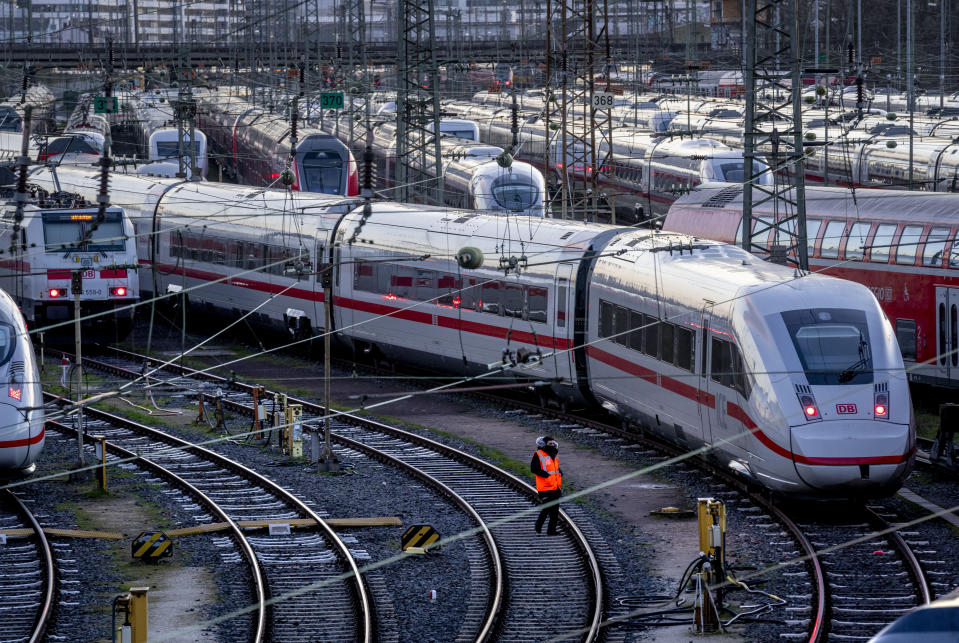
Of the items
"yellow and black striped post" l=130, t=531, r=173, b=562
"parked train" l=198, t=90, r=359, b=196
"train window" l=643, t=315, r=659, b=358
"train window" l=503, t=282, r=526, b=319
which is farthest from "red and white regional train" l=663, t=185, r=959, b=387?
"parked train" l=198, t=90, r=359, b=196

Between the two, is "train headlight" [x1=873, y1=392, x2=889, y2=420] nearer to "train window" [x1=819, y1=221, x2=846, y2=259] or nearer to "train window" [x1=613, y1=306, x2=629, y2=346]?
"train window" [x1=613, y1=306, x2=629, y2=346]

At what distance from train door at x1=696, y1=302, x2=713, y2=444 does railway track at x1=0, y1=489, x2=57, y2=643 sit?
8.66 meters

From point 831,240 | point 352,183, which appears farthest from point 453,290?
point 352,183

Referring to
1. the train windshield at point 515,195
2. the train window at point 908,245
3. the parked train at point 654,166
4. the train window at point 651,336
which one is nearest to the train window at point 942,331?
the train window at point 908,245

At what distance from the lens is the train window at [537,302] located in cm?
2755

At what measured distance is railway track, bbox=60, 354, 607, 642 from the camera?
1581 cm

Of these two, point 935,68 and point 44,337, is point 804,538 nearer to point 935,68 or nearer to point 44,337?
point 44,337

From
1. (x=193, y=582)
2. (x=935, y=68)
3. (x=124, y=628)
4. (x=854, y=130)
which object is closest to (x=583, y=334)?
(x=193, y=582)

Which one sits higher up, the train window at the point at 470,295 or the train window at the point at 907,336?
the train window at the point at 470,295

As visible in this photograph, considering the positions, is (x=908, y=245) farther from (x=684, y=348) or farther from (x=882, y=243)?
(x=684, y=348)

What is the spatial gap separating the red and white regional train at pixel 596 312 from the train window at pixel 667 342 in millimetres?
36

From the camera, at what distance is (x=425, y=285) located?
31016 millimetres

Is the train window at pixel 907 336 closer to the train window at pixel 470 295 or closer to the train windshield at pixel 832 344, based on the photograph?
the train window at pixel 470 295

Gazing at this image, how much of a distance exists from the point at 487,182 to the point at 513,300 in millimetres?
16313
